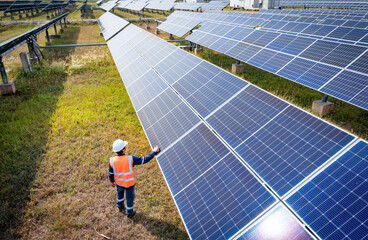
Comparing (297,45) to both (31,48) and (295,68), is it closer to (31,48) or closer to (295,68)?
(295,68)

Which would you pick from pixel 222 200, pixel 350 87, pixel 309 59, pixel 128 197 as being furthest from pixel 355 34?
pixel 128 197

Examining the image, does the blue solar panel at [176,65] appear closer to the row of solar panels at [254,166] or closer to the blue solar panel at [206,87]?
the blue solar panel at [206,87]

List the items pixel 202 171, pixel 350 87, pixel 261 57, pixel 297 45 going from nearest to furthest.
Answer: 1. pixel 202 171
2. pixel 350 87
3. pixel 297 45
4. pixel 261 57

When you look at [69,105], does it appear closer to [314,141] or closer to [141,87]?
[141,87]

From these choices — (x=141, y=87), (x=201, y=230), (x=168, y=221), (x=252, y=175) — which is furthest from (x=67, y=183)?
(x=252, y=175)

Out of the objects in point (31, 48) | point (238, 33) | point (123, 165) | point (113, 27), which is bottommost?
point (123, 165)
